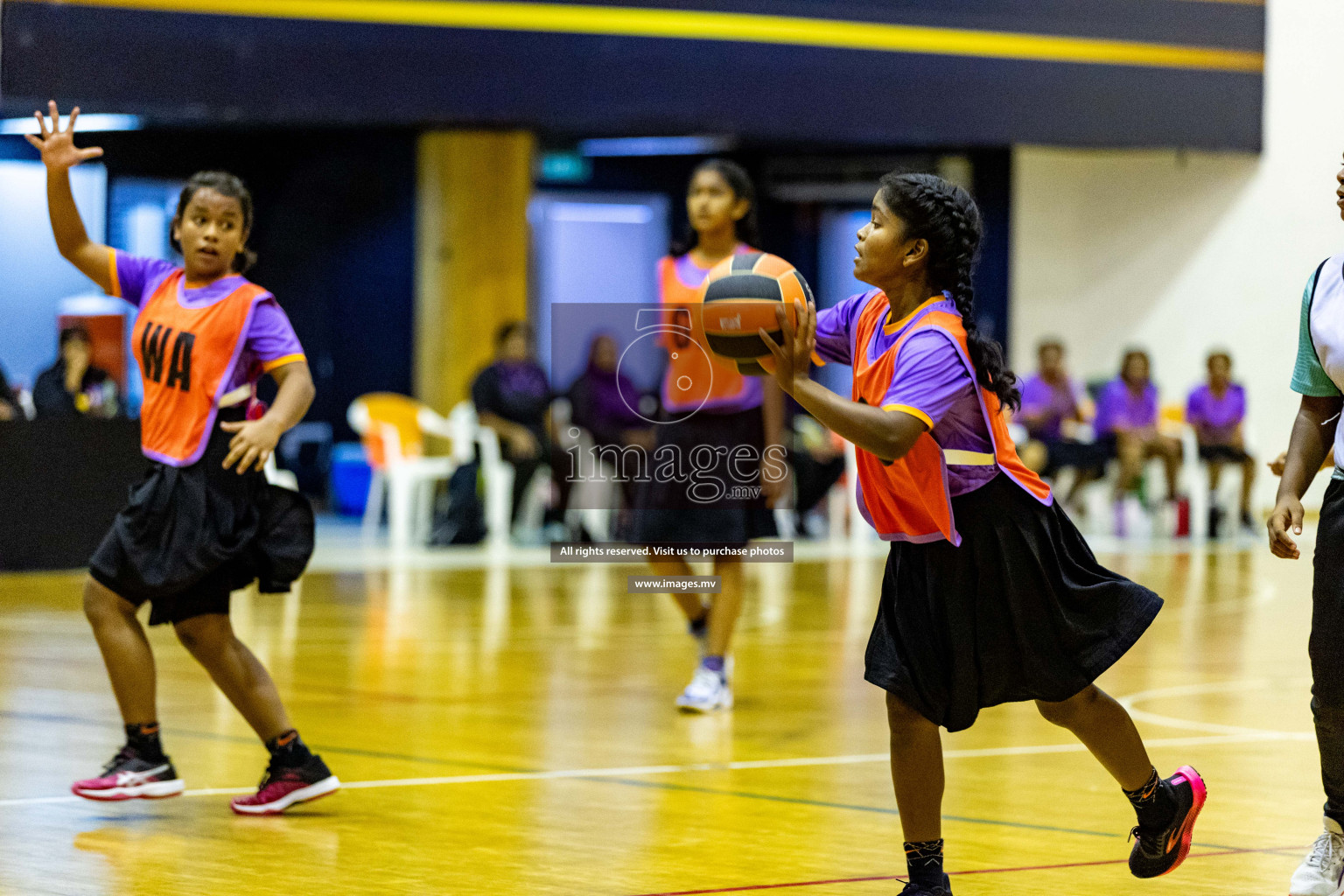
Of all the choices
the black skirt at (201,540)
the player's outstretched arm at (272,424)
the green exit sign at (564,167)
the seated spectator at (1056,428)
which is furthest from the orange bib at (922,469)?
the green exit sign at (564,167)

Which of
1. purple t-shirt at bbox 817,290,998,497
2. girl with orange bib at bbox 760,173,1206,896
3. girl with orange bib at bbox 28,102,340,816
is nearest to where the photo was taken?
purple t-shirt at bbox 817,290,998,497

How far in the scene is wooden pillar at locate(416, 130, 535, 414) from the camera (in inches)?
550

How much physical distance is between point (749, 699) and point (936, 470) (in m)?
3.04

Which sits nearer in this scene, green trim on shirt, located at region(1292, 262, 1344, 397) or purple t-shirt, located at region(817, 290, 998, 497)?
purple t-shirt, located at region(817, 290, 998, 497)

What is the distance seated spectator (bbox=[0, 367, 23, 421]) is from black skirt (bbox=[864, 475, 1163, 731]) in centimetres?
776

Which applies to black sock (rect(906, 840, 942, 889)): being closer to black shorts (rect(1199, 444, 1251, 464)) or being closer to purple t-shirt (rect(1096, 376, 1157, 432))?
black shorts (rect(1199, 444, 1251, 464))

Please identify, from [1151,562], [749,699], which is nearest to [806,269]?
[1151,562]

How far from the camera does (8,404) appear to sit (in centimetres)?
1003

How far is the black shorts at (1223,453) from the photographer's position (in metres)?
13.4

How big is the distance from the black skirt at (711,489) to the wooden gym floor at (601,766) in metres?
0.61

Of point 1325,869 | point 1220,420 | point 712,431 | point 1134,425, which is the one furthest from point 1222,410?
point 1325,869

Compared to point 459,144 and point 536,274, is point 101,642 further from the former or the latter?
point 536,274

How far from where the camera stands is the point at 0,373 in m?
10.3

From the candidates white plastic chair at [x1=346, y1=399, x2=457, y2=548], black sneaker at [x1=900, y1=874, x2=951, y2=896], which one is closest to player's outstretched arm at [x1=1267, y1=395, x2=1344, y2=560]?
black sneaker at [x1=900, y1=874, x2=951, y2=896]
